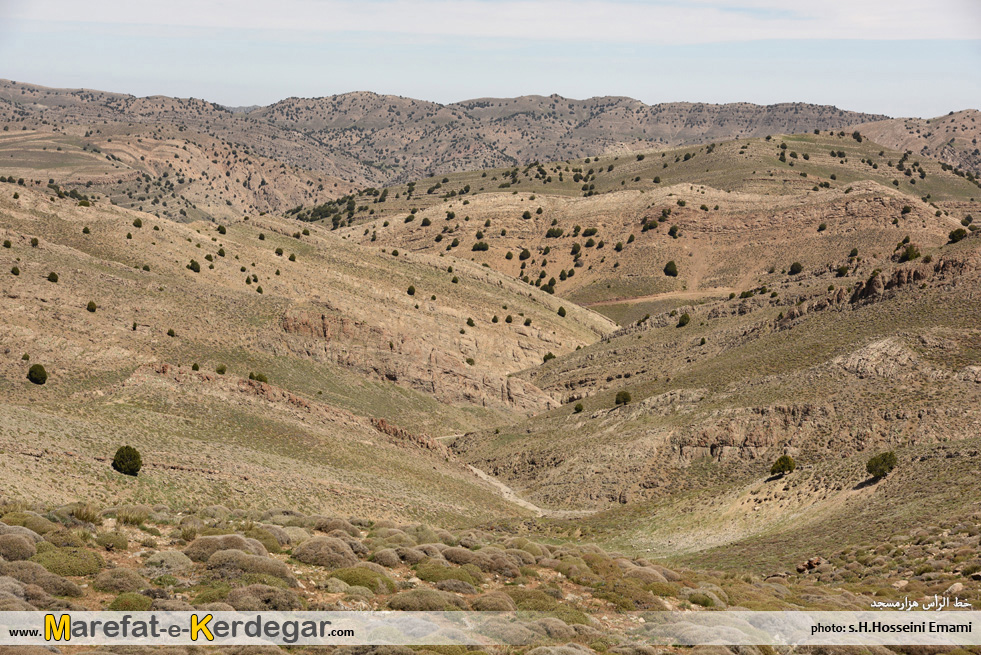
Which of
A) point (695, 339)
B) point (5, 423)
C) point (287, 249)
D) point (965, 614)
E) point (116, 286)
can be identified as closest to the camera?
point (965, 614)

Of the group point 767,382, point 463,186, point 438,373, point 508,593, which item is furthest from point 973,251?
point 463,186

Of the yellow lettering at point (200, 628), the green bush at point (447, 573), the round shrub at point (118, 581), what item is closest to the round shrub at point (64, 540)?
the round shrub at point (118, 581)

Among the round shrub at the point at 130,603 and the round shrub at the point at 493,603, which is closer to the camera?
the round shrub at the point at 130,603

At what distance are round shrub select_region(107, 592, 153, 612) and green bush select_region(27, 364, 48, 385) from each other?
39301 millimetres

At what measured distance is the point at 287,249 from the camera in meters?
111

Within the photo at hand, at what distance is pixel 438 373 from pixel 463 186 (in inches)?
4363

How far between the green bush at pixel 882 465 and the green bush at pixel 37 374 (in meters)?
49.8

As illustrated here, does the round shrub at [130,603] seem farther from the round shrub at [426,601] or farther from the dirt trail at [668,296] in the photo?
the dirt trail at [668,296]

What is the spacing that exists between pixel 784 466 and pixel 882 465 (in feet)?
21.3

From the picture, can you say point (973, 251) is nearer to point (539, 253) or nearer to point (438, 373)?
point (438, 373)

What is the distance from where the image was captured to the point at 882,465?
156 ft

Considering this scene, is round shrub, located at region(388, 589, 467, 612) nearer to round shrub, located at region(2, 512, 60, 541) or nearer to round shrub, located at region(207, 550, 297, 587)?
round shrub, located at region(207, 550, 297, 587)

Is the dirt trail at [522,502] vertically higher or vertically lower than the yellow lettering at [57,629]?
lower

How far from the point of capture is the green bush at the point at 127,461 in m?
43.1
